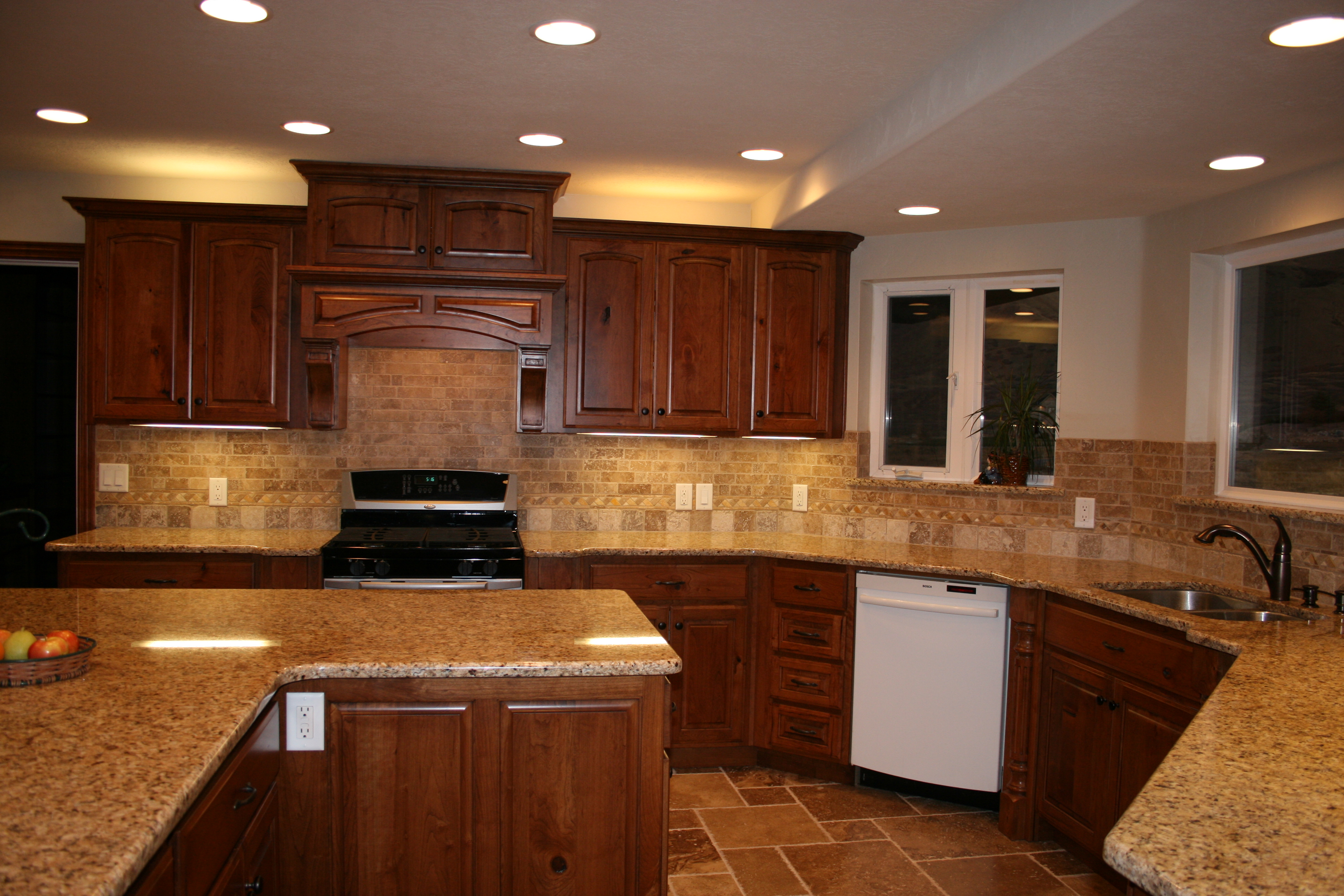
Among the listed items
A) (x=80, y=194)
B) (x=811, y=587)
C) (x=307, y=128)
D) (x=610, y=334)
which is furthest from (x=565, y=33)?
(x=80, y=194)

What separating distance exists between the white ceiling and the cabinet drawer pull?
1833 mm

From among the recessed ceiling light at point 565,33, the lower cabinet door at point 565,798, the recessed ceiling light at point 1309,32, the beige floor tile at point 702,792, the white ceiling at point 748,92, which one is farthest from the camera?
the beige floor tile at point 702,792

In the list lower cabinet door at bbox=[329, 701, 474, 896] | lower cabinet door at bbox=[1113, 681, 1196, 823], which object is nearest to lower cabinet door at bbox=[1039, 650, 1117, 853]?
lower cabinet door at bbox=[1113, 681, 1196, 823]

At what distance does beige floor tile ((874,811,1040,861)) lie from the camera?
3230 millimetres

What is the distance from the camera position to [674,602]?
396cm

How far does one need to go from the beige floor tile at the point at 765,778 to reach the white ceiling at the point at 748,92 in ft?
7.54

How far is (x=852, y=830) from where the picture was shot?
3385mm

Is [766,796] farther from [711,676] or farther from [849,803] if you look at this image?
[711,676]

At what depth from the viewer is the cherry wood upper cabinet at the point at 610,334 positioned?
4141 mm

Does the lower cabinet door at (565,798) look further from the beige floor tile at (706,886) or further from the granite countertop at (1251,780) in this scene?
the granite countertop at (1251,780)

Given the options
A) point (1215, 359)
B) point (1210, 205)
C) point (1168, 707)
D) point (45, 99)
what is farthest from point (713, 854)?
point (45, 99)

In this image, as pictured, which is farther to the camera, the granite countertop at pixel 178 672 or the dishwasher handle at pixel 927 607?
the dishwasher handle at pixel 927 607

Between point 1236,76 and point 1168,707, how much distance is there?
5.53ft

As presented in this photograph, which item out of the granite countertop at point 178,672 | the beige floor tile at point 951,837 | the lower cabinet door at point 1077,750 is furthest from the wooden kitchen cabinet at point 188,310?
the lower cabinet door at point 1077,750
